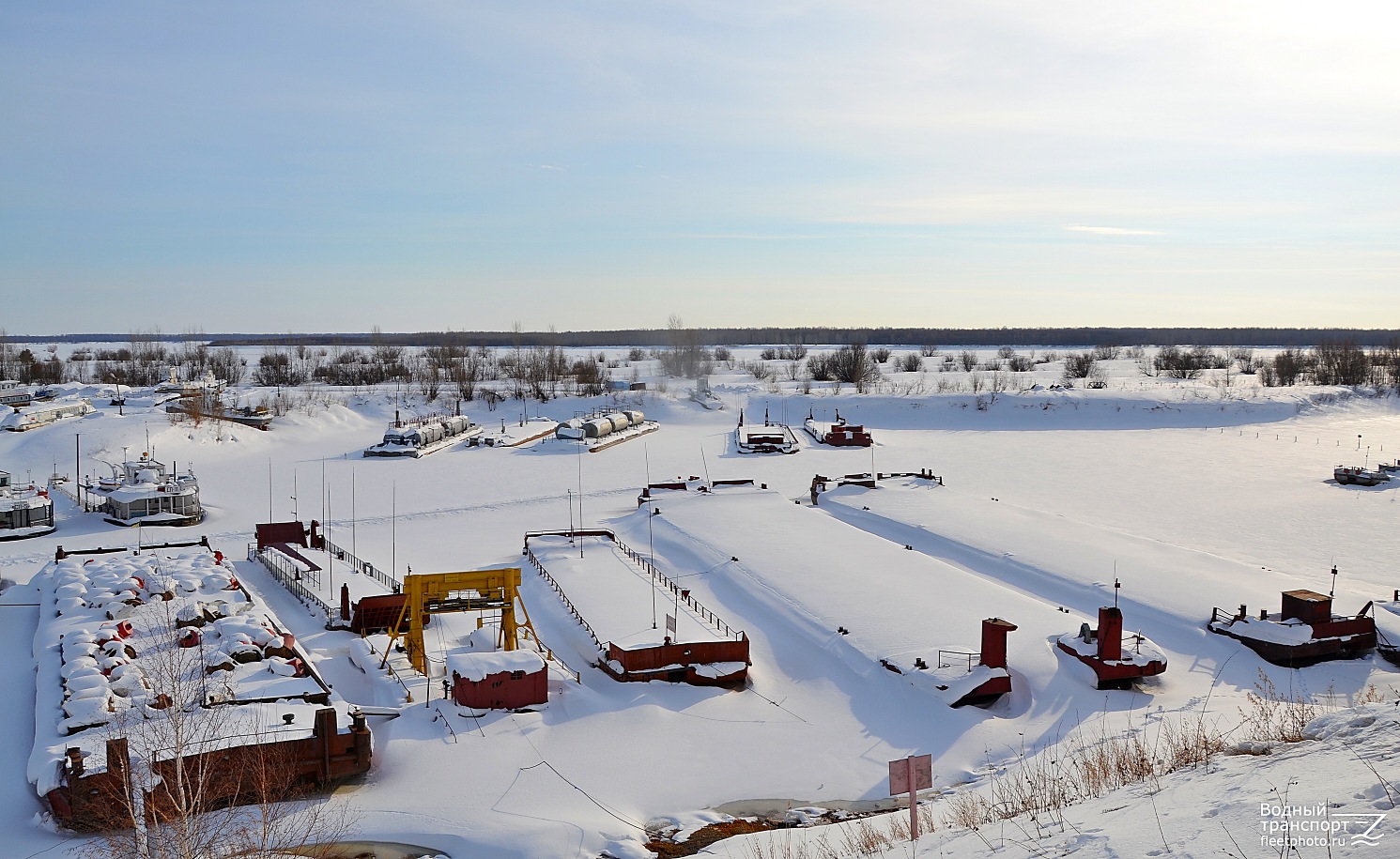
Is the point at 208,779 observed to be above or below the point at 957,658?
above

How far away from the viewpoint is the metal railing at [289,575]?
23.8 m

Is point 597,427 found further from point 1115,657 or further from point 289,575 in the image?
point 1115,657

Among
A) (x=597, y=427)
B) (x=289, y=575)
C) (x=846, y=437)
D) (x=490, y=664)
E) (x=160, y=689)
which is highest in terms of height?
(x=597, y=427)

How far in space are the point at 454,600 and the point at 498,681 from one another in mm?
3479

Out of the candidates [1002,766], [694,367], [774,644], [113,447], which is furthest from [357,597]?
[694,367]

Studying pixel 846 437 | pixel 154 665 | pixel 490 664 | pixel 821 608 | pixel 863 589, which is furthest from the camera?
pixel 846 437

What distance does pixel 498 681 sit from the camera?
17.2 meters

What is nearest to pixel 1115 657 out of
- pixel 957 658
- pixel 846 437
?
pixel 957 658

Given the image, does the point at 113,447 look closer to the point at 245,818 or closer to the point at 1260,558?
the point at 245,818

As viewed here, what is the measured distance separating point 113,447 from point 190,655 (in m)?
35.7

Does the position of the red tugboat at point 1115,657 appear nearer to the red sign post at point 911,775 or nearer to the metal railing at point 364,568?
the red sign post at point 911,775

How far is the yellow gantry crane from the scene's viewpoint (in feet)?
63.9

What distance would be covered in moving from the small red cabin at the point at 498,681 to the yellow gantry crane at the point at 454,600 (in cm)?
211

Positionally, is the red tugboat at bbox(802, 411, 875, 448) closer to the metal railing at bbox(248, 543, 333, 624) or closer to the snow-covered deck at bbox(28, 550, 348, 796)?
the metal railing at bbox(248, 543, 333, 624)
